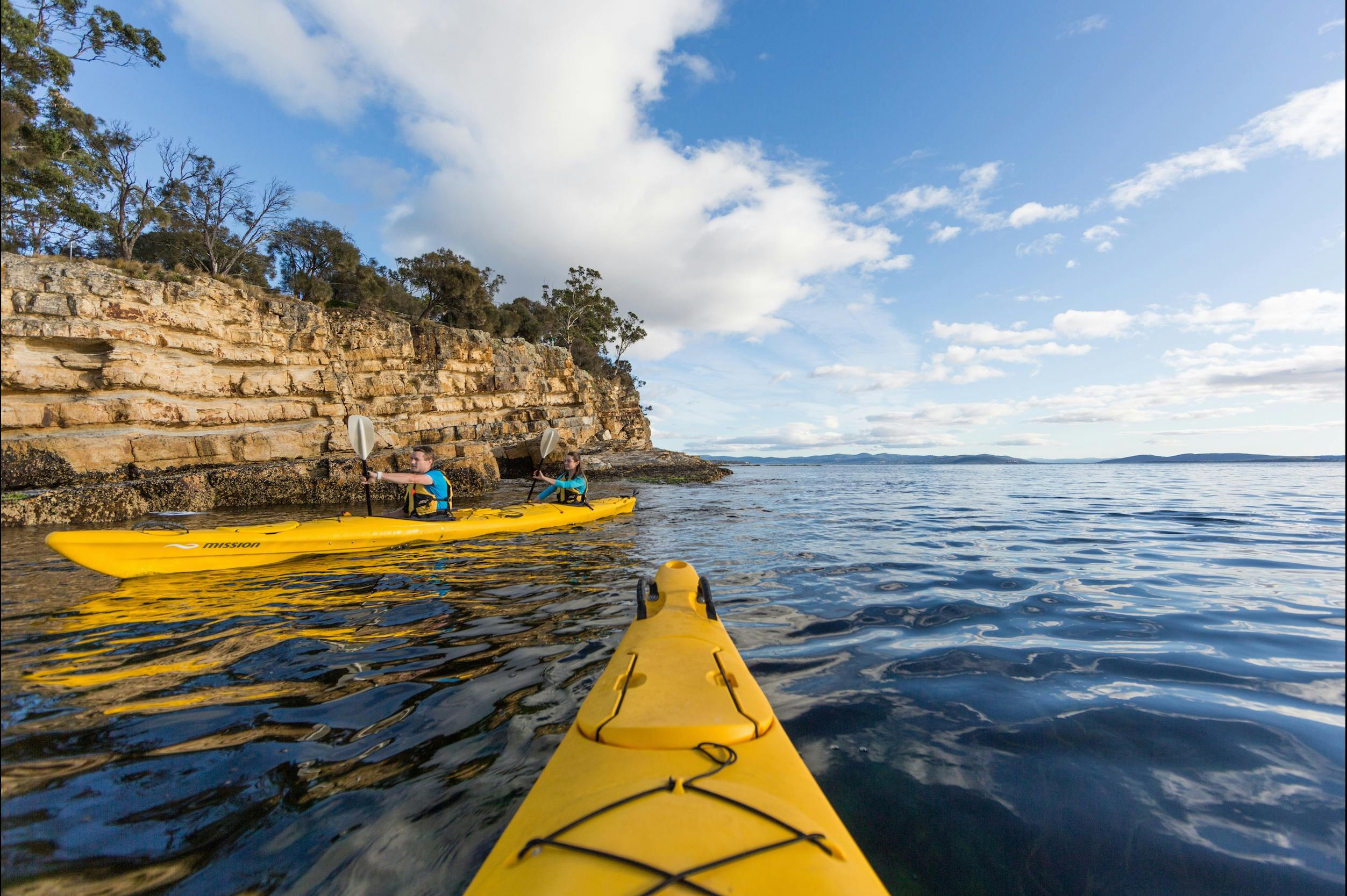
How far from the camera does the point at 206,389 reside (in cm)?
1638

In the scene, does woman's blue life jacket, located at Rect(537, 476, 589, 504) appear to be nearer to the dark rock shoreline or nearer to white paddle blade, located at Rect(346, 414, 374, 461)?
white paddle blade, located at Rect(346, 414, 374, 461)

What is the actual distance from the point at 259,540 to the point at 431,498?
229 cm

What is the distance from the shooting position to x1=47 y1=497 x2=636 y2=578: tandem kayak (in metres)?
4.83

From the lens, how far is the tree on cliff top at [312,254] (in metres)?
26.2

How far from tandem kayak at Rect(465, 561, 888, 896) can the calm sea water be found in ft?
1.47

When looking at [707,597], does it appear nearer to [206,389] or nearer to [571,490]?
[571,490]

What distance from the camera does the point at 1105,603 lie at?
4.15 m

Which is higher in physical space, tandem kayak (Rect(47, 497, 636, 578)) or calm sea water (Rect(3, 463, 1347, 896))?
tandem kayak (Rect(47, 497, 636, 578))

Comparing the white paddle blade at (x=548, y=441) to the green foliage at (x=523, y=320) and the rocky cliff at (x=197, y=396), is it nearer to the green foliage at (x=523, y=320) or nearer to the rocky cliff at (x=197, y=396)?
the rocky cliff at (x=197, y=396)

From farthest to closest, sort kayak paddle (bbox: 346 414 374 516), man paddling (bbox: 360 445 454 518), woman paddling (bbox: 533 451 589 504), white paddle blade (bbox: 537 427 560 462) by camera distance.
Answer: white paddle blade (bbox: 537 427 560 462) → woman paddling (bbox: 533 451 589 504) → kayak paddle (bbox: 346 414 374 516) → man paddling (bbox: 360 445 454 518)

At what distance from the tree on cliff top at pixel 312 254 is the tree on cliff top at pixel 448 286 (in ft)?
9.51

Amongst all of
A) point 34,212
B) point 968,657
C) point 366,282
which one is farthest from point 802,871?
point 366,282

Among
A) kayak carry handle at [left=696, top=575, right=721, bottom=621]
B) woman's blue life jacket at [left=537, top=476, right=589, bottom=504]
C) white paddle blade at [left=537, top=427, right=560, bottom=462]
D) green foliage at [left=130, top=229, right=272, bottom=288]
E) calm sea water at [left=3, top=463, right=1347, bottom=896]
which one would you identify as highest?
green foliage at [left=130, top=229, right=272, bottom=288]

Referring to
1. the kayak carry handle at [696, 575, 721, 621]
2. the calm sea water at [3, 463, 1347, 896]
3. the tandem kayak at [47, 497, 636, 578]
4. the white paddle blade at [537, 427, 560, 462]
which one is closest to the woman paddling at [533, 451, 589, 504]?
the white paddle blade at [537, 427, 560, 462]
